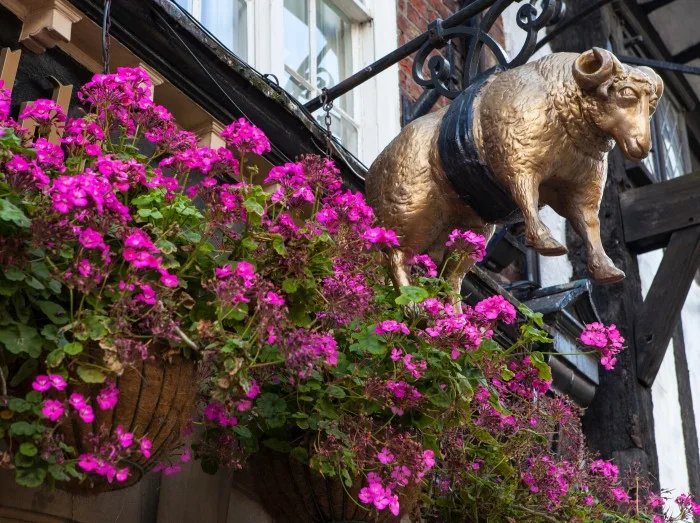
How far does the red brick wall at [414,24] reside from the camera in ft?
19.1

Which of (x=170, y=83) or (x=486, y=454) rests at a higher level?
(x=170, y=83)

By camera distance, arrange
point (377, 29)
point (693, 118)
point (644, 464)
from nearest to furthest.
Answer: point (377, 29) < point (644, 464) < point (693, 118)

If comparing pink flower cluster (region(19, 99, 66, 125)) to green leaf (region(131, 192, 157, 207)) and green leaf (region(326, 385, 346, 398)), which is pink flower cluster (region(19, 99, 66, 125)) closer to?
green leaf (region(131, 192, 157, 207))

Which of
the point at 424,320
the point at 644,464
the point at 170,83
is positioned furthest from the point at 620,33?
the point at 424,320

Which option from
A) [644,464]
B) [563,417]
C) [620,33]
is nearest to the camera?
[563,417]

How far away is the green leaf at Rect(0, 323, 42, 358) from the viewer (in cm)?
234

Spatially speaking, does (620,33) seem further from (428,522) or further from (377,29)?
(428,522)

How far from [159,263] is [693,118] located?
850 centimetres

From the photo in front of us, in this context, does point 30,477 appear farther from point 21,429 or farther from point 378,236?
point 378,236

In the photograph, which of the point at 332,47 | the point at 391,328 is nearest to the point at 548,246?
the point at 391,328

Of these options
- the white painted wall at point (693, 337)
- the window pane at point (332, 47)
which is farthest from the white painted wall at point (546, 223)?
the white painted wall at point (693, 337)

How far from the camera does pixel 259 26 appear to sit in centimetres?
496

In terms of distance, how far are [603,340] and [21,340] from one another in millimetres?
1629

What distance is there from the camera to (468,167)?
3311 mm
